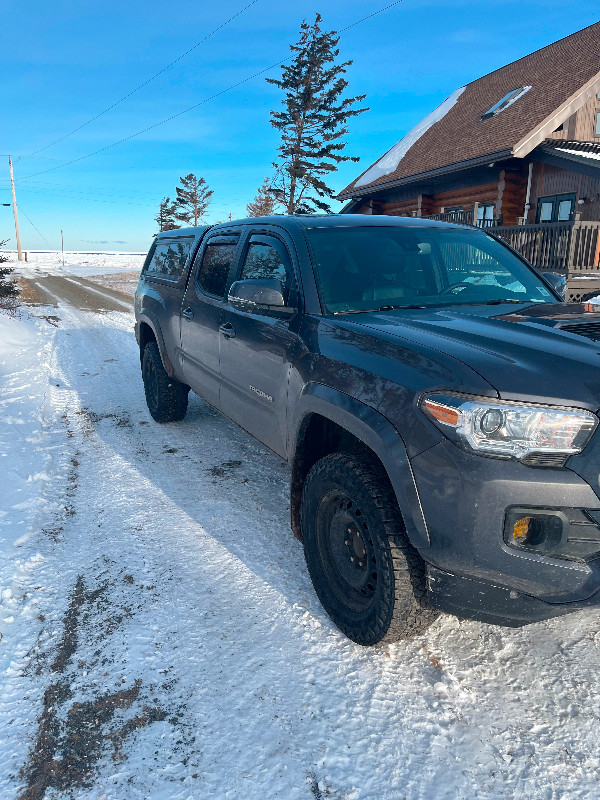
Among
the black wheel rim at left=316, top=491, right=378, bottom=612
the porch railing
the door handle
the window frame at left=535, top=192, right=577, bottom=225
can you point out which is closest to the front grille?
the black wheel rim at left=316, top=491, right=378, bottom=612

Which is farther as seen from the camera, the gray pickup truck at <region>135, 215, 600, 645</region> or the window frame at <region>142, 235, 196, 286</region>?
the window frame at <region>142, 235, 196, 286</region>

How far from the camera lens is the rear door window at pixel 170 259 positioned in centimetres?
494

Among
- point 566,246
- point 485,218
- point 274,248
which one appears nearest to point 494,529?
point 274,248

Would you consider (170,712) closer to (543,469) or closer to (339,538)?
(339,538)

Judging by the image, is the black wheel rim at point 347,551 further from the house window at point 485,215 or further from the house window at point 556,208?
the house window at point 485,215

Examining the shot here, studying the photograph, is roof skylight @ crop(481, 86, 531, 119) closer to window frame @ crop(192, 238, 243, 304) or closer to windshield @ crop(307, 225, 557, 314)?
window frame @ crop(192, 238, 243, 304)

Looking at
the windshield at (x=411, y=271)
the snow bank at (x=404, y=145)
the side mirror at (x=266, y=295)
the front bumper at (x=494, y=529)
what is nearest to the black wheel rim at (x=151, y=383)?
the side mirror at (x=266, y=295)

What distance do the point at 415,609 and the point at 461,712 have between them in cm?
41

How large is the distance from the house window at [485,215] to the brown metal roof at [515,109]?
72.0 inches

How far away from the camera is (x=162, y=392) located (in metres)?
5.38

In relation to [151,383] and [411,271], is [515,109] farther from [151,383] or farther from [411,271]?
[411,271]

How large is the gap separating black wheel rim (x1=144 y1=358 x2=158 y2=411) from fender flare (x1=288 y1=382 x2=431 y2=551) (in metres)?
3.41

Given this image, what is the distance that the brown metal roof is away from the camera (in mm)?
14500

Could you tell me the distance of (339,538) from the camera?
254 centimetres
